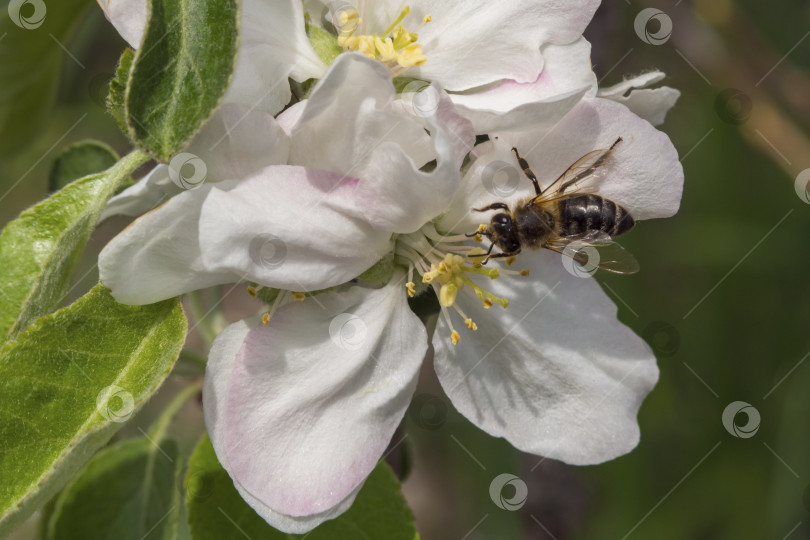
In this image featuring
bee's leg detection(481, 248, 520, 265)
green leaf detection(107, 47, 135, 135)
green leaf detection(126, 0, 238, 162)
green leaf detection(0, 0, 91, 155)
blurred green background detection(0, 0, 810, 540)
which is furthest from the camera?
blurred green background detection(0, 0, 810, 540)

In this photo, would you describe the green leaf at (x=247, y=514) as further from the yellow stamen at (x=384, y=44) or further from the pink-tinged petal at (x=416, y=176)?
the yellow stamen at (x=384, y=44)

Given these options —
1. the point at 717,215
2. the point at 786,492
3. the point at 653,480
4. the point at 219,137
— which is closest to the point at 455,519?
the point at 653,480

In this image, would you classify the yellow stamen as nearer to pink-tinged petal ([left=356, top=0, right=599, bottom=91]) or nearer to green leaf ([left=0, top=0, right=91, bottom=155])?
pink-tinged petal ([left=356, top=0, right=599, bottom=91])

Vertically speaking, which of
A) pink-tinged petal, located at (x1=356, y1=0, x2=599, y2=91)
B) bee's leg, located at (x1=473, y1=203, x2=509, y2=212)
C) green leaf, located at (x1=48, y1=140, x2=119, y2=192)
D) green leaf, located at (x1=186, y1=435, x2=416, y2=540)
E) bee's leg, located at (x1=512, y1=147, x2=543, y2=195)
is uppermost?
pink-tinged petal, located at (x1=356, y1=0, x2=599, y2=91)

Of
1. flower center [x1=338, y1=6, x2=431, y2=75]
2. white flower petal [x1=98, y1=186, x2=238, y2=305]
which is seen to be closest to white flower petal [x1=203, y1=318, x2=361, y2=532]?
white flower petal [x1=98, y1=186, x2=238, y2=305]

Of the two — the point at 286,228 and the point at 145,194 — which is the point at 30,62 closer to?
the point at 145,194

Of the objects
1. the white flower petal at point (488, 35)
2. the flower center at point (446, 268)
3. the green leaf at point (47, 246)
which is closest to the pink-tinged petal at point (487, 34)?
the white flower petal at point (488, 35)

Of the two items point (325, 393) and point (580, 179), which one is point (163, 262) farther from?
point (580, 179)
